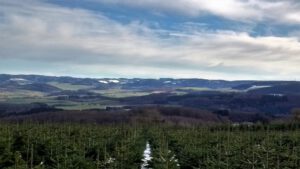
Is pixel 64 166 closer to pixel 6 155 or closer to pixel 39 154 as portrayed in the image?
pixel 6 155

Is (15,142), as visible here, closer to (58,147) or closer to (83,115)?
(58,147)

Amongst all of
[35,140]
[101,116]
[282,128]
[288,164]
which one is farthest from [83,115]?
[288,164]

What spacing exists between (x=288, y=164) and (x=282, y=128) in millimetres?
77563

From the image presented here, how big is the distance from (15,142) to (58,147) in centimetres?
581

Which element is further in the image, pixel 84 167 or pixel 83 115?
pixel 83 115

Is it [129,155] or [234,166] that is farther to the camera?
[129,155]

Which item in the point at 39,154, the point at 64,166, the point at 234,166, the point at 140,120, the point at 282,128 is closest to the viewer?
the point at 64,166

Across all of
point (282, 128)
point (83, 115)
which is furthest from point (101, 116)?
point (282, 128)

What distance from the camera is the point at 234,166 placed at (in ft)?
105

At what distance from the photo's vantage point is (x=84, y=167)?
1155 inches

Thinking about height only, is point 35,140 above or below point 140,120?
above

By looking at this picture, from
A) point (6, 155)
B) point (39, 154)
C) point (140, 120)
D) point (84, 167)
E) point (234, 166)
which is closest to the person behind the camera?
point (84, 167)

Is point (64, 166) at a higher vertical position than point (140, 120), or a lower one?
higher

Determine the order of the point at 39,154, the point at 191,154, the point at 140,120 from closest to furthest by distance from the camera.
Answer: the point at 191,154 → the point at 39,154 → the point at 140,120
